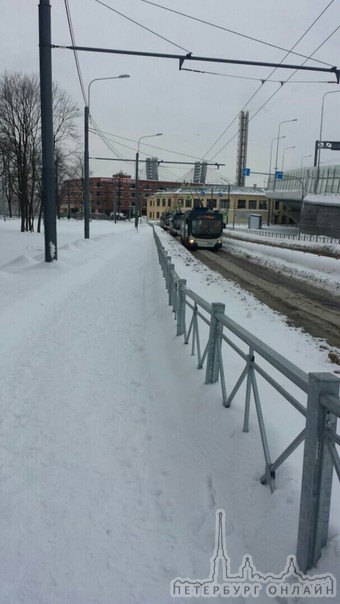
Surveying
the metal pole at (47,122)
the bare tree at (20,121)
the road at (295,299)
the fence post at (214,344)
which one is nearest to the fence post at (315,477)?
the fence post at (214,344)

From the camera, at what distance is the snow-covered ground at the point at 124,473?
2750mm

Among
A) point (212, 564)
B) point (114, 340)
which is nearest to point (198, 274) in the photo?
point (114, 340)

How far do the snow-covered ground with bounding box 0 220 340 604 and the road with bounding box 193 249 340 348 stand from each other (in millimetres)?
2344

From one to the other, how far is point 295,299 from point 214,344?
9165 mm

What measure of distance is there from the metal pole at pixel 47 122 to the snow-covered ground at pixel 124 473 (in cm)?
636

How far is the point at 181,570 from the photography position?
2.80m

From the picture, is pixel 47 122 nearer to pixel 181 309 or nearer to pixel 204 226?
pixel 181 309

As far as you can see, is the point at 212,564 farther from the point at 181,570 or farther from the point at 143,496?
the point at 143,496

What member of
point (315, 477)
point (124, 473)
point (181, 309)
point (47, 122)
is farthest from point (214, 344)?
point (47, 122)

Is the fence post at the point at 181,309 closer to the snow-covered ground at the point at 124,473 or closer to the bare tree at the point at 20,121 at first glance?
the snow-covered ground at the point at 124,473

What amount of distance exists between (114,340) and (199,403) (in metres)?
3.07

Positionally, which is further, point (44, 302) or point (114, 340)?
point (44, 302)

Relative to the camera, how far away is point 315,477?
2400 mm

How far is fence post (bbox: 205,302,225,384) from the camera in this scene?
477 cm
